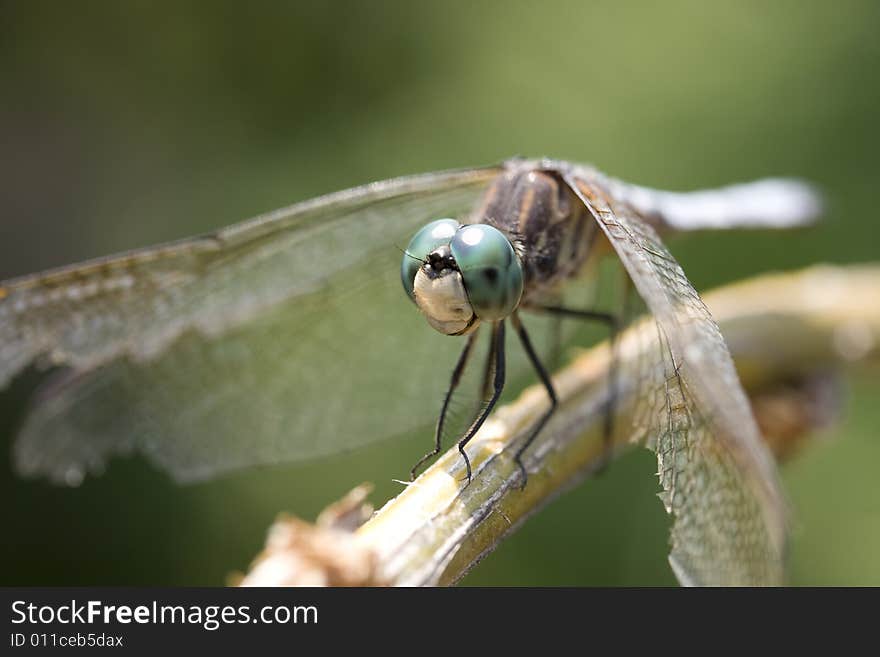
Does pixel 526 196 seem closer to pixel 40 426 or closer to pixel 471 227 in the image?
pixel 471 227

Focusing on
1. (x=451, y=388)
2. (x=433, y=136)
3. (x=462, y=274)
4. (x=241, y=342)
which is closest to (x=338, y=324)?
(x=241, y=342)

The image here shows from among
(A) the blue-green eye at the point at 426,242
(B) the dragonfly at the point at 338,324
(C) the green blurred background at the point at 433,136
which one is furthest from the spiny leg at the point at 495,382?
(C) the green blurred background at the point at 433,136

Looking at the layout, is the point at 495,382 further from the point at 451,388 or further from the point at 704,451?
the point at 704,451

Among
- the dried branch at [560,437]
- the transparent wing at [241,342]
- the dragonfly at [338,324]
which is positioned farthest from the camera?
the transparent wing at [241,342]

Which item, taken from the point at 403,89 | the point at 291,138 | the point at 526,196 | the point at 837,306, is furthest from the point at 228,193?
the point at 837,306

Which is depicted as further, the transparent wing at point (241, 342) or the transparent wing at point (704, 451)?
the transparent wing at point (241, 342)

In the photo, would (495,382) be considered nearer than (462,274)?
No

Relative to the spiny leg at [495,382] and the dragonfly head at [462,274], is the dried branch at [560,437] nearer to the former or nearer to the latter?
the spiny leg at [495,382]
